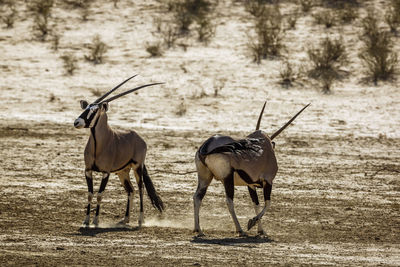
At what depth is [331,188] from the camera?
14.6 metres

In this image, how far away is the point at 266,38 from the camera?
2334 centimetres

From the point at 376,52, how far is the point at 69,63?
8.61 meters

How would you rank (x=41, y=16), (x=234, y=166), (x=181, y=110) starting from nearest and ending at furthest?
1. (x=234, y=166)
2. (x=181, y=110)
3. (x=41, y=16)

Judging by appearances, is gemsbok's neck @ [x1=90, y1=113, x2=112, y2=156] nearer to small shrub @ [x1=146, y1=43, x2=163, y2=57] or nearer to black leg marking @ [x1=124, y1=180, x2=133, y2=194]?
black leg marking @ [x1=124, y1=180, x2=133, y2=194]

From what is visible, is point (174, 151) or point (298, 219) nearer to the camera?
point (298, 219)

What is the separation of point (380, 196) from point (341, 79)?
851 centimetres

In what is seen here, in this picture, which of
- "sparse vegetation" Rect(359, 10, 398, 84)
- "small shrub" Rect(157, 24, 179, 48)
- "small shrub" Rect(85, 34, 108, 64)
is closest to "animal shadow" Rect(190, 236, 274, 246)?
"sparse vegetation" Rect(359, 10, 398, 84)

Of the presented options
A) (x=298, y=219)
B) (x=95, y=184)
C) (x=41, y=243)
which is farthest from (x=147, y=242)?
(x=95, y=184)

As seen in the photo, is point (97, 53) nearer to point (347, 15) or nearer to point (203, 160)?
point (347, 15)

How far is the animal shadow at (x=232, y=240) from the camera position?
1005 centimetres

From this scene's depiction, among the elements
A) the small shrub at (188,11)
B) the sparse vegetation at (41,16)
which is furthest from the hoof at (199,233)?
the small shrub at (188,11)

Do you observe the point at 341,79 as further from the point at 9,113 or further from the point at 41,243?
the point at 41,243

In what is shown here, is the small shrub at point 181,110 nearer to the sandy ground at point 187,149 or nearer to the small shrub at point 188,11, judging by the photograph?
the sandy ground at point 187,149

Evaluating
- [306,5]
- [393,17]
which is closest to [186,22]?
[306,5]
